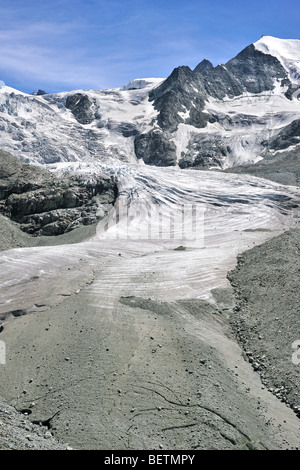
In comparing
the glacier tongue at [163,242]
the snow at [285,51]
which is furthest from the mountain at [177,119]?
the glacier tongue at [163,242]

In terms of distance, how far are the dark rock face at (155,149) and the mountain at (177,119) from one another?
0.87 ft

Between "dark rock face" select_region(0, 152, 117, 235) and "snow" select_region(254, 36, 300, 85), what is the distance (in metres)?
124

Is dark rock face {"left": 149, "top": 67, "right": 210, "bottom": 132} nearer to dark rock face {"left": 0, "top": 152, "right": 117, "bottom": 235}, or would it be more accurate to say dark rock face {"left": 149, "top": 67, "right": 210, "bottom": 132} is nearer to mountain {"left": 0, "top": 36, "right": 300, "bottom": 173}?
mountain {"left": 0, "top": 36, "right": 300, "bottom": 173}

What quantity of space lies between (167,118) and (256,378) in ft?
354

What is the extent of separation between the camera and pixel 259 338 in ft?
58.8

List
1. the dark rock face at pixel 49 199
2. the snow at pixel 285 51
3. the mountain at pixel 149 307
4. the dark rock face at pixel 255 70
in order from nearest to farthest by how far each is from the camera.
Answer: the mountain at pixel 149 307
the dark rock face at pixel 49 199
the dark rock face at pixel 255 70
the snow at pixel 285 51

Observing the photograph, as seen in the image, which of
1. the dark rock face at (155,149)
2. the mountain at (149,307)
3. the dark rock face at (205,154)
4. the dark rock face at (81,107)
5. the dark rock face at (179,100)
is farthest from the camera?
the dark rock face at (81,107)

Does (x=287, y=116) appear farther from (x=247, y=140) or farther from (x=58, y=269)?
(x=58, y=269)

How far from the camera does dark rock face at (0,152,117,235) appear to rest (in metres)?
37.3

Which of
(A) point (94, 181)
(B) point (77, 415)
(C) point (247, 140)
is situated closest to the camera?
(B) point (77, 415)

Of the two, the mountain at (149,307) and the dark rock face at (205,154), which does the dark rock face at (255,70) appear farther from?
the mountain at (149,307)

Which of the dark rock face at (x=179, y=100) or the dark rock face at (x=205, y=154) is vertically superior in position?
the dark rock face at (x=179, y=100)

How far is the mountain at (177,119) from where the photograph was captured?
98750 millimetres
